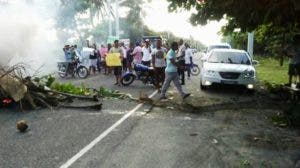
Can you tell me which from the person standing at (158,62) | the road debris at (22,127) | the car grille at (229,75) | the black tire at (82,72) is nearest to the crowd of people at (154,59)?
the person standing at (158,62)

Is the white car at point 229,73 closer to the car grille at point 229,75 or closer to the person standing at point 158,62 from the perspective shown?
the car grille at point 229,75

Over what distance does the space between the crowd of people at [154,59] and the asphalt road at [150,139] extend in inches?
89.5

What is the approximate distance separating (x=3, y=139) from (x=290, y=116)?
6.29 metres

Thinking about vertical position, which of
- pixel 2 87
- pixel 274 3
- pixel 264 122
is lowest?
pixel 264 122

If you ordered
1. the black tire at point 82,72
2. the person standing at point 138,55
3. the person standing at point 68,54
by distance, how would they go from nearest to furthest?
the person standing at point 138,55 → the black tire at point 82,72 → the person standing at point 68,54

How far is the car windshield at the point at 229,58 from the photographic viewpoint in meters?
19.0

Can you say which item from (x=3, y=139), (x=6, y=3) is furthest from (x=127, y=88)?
(x=3, y=139)

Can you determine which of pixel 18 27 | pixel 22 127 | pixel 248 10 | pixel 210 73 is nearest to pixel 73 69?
pixel 210 73

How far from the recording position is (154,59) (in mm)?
17828

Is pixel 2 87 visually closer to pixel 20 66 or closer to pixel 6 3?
pixel 20 66

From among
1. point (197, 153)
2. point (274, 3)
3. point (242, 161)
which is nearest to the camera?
point (242, 161)

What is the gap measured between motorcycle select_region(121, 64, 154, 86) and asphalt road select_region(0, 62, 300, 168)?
612cm

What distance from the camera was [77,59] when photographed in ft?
85.4

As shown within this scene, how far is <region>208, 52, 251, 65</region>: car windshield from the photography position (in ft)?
62.3
